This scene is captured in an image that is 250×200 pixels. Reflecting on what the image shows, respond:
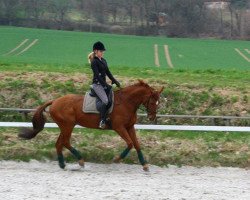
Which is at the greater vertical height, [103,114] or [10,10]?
[103,114]

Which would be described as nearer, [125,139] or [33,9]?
[125,139]

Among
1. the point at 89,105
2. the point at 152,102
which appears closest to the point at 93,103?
the point at 89,105

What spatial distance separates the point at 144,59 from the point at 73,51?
21.6 feet

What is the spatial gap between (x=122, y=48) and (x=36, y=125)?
107ft

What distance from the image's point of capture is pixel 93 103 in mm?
12500

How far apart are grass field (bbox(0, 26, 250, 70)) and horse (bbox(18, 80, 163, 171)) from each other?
2289 centimetres

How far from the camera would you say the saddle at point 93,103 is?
12.4 metres

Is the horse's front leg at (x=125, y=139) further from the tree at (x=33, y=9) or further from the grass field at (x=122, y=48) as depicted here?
the tree at (x=33, y=9)

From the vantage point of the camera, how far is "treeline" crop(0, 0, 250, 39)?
5866 cm

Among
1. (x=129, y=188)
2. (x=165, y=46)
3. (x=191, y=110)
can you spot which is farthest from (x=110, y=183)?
(x=165, y=46)

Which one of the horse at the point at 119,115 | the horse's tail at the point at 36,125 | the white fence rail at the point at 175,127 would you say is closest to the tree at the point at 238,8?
the white fence rail at the point at 175,127

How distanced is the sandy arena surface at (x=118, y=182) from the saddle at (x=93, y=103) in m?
1.23

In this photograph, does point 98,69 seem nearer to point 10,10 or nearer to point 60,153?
point 60,153

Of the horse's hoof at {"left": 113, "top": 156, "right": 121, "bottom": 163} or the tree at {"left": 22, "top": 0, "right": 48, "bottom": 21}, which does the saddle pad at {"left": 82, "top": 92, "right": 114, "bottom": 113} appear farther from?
the tree at {"left": 22, "top": 0, "right": 48, "bottom": 21}
